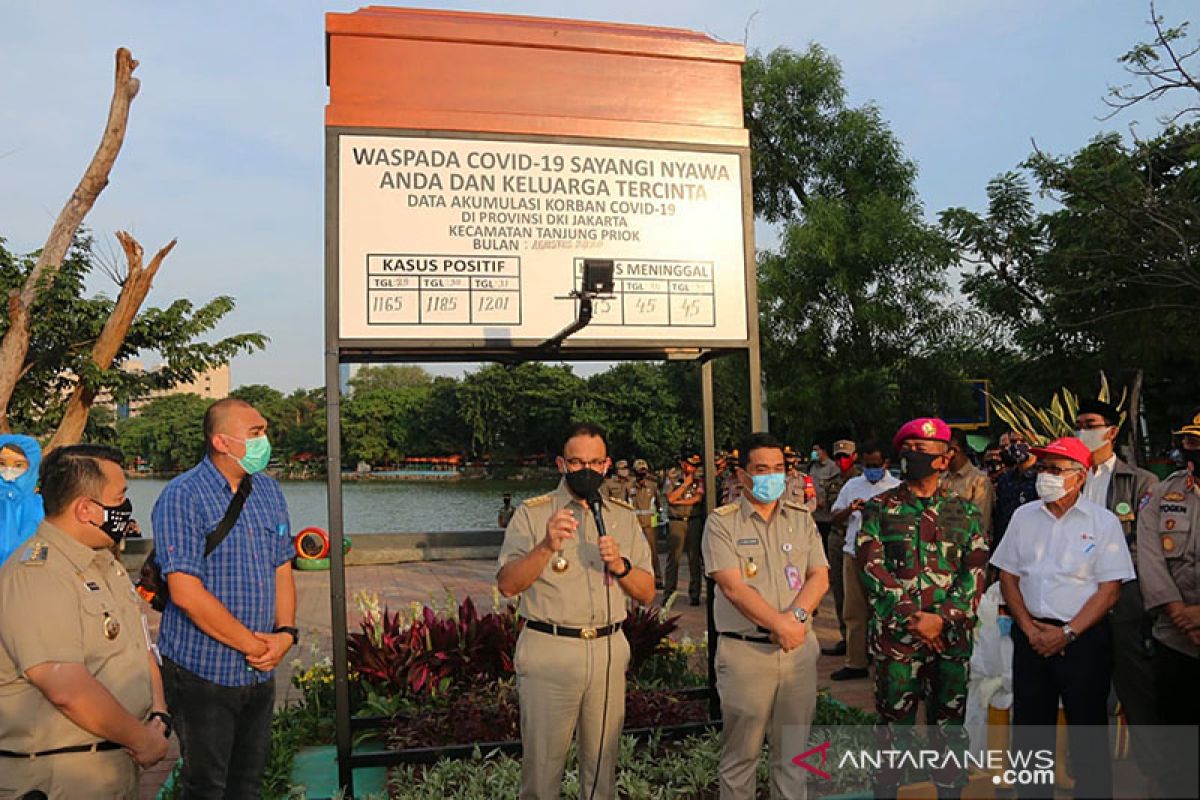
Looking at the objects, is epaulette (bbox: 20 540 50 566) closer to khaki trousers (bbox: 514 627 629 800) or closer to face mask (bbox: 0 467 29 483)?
khaki trousers (bbox: 514 627 629 800)

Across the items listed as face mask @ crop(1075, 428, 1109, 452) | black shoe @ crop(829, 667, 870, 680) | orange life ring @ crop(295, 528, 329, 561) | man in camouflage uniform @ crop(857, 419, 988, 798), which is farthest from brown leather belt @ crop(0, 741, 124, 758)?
orange life ring @ crop(295, 528, 329, 561)

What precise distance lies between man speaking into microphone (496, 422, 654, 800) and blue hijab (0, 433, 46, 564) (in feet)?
8.44

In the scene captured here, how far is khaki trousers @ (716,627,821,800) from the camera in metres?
4.09

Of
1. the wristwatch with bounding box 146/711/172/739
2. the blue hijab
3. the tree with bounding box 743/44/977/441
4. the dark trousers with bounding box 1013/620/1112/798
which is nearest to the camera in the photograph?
the wristwatch with bounding box 146/711/172/739

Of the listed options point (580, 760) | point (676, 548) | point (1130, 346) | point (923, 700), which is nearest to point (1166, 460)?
point (1130, 346)

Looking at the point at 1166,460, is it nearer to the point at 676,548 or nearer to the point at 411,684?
the point at 676,548

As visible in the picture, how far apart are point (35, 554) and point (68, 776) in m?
0.65

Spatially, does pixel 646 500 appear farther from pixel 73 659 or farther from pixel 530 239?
pixel 73 659

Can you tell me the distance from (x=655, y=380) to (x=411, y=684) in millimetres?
53824

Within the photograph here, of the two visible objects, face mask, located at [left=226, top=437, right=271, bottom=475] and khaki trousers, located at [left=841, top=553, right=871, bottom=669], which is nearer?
face mask, located at [left=226, top=437, right=271, bottom=475]

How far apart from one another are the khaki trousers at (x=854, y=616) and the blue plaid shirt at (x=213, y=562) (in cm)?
464

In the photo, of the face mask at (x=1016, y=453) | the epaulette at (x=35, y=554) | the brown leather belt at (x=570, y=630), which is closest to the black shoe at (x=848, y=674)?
the face mask at (x=1016, y=453)

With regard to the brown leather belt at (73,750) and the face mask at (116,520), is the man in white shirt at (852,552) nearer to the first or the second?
the face mask at (116,520)

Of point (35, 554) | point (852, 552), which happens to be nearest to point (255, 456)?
point (35, 554)
